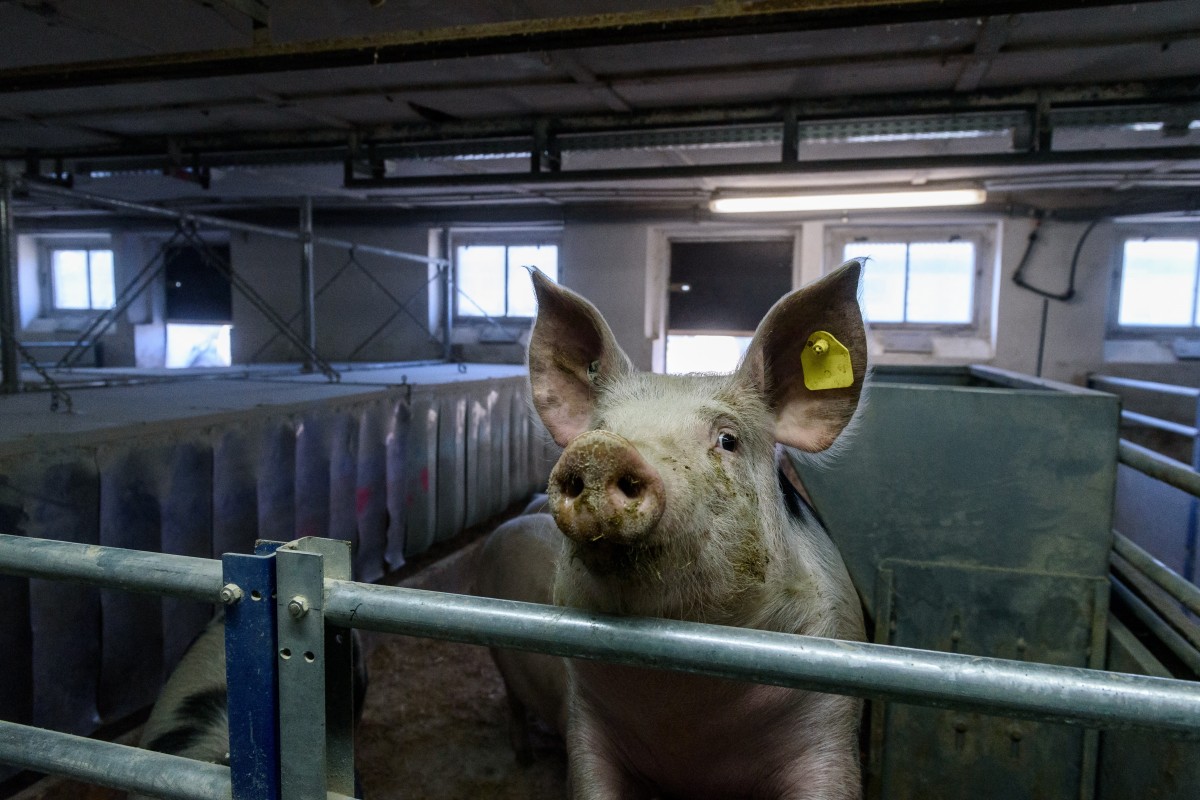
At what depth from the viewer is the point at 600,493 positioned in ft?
3.34

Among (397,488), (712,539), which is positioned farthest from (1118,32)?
(397,488)

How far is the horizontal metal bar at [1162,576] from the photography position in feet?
6.18

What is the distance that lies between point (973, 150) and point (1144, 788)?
516 cm

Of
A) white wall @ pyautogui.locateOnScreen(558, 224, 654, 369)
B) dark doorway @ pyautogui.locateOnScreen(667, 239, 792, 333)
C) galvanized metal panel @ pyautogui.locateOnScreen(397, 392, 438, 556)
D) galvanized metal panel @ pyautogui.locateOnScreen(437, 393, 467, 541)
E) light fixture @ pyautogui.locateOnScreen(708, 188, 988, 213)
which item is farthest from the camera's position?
dark doorway @ pyautogui.locateOnScreen(667, 239, 792, 333)

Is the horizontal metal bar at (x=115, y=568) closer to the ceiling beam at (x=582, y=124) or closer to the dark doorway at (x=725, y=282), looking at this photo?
the ceiling beam at (x=582, y=124)

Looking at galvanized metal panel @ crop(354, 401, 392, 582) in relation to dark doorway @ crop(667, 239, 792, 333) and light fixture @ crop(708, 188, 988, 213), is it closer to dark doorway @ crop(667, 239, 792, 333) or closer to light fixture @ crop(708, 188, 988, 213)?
light fixture @ crop(708, 188, 988, 213)

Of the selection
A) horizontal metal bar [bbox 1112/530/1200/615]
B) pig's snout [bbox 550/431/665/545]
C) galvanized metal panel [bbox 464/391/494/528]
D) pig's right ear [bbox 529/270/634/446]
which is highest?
pig's right ear [bbox 529/270/634/446]

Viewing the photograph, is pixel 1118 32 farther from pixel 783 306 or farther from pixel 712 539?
pixel 712 539

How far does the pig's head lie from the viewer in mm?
1046

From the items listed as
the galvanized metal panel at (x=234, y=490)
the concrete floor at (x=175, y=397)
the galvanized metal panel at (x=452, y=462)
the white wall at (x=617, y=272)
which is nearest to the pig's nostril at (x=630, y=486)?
the concrete floor at (x=175, y=397)

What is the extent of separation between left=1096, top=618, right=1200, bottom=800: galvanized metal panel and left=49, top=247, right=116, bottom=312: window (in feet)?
38.3

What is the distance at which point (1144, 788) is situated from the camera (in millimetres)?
1939

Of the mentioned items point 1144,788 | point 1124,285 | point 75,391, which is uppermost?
point 1124,285

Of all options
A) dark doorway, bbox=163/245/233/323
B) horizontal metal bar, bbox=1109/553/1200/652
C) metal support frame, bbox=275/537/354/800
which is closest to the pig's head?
metal support frame, bbox=275/537/354/800
